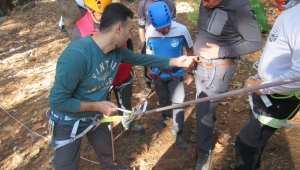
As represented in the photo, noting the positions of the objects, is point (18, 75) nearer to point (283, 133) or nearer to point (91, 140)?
point (91, 140)

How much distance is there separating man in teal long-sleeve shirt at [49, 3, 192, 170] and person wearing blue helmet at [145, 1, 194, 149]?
67cm

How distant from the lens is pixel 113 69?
2748mm

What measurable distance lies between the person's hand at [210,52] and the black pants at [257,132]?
648 millimetres

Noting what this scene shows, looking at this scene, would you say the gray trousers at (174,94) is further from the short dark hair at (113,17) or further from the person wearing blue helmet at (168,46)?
the short dark hair at (113,17)

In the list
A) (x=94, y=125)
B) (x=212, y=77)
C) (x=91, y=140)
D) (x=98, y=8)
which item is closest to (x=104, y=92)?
(x=94, y=125)

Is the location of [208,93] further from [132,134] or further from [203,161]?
[132,134]

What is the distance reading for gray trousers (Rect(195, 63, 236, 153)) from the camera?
313 centimetres

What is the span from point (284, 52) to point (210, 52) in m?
0.90

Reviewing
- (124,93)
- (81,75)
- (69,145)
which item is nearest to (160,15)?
(124,93)

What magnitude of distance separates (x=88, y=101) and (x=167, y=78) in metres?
1.50

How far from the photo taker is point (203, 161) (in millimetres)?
3580

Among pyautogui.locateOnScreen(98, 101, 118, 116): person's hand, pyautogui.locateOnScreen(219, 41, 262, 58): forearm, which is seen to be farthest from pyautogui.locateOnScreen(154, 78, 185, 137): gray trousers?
pyautogui.locateOnScreen(98, 101, 118, 116): person's hand

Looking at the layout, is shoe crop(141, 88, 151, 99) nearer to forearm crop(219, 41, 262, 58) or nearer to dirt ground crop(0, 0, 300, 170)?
dirt ground crop(0, 0, 300, 170)

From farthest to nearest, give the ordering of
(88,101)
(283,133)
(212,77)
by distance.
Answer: (283,133), (212,77), (88,101)
